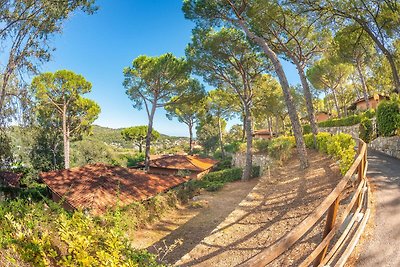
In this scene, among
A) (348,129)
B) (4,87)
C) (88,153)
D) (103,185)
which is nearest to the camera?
(4,87)

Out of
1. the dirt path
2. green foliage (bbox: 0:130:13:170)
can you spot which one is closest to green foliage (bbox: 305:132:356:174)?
the dirt path

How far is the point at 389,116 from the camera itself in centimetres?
1174

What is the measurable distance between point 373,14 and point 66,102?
75.2ft

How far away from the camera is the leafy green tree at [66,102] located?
22172mm

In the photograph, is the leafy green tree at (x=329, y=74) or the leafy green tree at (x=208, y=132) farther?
the leafy green tree at (x=208, y=132)

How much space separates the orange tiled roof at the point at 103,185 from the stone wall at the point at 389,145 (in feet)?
34.7

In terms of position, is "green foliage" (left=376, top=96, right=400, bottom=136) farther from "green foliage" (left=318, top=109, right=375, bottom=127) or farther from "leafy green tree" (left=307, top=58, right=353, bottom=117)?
"leafy green tree" (left=307, top=58, right=353, bottom=117)

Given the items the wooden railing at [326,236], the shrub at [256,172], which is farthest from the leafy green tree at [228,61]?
the wooden railing at [326,236]

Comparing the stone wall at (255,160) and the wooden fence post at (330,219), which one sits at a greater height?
the wooden fence post at (330,219)

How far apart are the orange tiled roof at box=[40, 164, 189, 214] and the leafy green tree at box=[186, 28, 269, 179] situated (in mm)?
7728

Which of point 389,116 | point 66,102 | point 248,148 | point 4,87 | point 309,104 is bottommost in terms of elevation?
point 248,148

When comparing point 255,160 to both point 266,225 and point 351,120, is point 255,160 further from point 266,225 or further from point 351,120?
point 266,225

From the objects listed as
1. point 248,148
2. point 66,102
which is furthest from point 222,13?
point 66,102

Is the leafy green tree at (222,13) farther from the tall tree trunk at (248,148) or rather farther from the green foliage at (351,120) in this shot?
the green foliage at (351,120)
